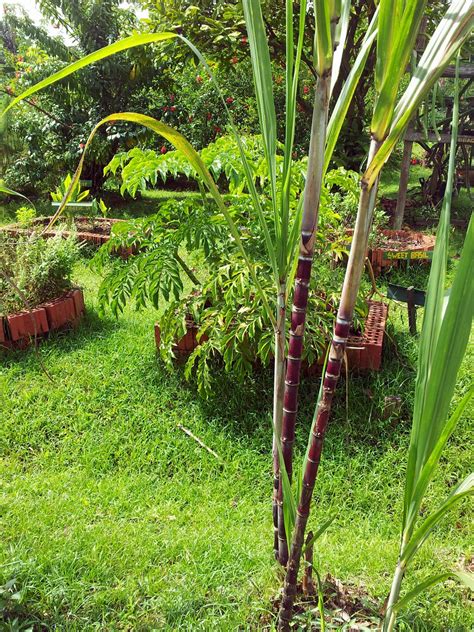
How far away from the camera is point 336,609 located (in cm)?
159

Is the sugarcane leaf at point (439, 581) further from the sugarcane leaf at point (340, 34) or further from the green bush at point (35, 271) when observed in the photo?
the green bush at point (35, 271)

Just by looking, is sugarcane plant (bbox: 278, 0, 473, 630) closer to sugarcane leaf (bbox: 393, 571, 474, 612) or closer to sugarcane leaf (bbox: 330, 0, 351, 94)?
sugarcane leaf (bbox: 330, 0, 351, 94)

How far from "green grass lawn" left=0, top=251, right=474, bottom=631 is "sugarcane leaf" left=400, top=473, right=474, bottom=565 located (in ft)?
2.05

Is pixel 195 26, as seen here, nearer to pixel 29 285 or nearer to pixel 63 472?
pixel 29 285

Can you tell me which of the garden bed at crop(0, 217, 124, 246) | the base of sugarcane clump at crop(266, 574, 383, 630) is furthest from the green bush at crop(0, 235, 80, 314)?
the base of sugarcane clump at crop(266, 574, 383, 630)

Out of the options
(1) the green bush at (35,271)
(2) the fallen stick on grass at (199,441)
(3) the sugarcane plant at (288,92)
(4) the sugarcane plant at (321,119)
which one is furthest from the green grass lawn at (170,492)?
(3) the sugarcane plant at (288,92)

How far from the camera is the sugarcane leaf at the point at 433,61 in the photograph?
727 mm

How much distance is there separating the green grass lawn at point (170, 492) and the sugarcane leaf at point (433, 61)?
116cm

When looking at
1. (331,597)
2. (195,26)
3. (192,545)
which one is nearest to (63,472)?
(192,545)

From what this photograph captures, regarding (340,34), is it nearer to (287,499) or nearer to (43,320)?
(287,499)

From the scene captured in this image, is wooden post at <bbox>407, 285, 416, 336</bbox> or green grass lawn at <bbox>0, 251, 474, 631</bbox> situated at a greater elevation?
wooden post at <bbox>407, 285, 416, 336</bbox>

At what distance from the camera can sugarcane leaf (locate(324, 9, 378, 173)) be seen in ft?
2.90

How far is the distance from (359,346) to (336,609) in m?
1.78

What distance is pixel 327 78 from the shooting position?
88cm
